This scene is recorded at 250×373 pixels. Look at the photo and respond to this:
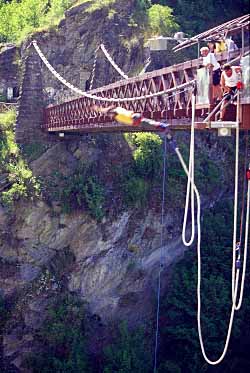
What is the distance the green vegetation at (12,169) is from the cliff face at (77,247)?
1.01 feet

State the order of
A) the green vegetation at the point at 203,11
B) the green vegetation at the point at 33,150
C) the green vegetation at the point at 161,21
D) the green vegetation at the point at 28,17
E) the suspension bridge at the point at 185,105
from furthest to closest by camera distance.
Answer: the green vegetation at the point at 203,11
the green vegetation at the point at 28,17
the green vegetation at the point at 161,21
the green vegetation at the point at 33,150
the suspension bridge at the point at 185,105

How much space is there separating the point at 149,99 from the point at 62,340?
9.42 meters

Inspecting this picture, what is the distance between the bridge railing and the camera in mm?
13203

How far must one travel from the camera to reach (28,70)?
23859 millimetres

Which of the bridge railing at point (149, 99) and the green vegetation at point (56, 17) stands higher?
the green vegetation at point (56, 17)

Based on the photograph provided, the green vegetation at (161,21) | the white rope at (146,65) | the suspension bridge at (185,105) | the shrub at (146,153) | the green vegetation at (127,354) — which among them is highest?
the green vegetation at (161,21)

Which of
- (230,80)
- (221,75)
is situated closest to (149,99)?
(221,75)

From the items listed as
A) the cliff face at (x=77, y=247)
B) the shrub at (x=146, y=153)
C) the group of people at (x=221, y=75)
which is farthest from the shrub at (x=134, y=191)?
the group of people at (x=221, y=75)

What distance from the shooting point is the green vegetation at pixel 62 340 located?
21359 millimetres

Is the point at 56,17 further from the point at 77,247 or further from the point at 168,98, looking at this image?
the point at 168,98

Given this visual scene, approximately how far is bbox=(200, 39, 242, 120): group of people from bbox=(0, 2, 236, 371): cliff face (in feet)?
35.8

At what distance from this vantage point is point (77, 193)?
22.2m

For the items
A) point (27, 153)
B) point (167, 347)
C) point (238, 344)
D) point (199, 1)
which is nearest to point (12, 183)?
point (27, 153)

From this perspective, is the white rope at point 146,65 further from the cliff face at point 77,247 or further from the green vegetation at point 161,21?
the cliff face at point 77,247
